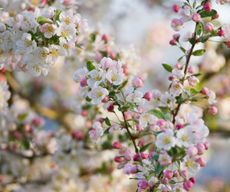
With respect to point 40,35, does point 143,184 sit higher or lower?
lower

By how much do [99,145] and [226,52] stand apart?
1.80 meters

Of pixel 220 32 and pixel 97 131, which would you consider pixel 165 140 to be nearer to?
pixel 97 131

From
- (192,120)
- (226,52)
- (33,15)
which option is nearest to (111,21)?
(226,52)

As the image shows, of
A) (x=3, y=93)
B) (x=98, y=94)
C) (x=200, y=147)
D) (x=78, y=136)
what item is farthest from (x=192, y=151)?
(x=78, y=136)

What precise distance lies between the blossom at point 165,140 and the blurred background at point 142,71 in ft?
3.52

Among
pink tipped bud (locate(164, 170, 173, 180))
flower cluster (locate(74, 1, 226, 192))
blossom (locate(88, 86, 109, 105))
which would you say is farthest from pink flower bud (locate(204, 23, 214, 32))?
pink tipped bud (locate(164, 170, 173, 180))

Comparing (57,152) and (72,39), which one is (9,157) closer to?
(57,152)

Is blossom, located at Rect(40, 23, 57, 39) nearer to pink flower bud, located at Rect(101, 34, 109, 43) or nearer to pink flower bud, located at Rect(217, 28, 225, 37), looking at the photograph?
pink flower bud, located at Rect(217, 28, 225, 37)

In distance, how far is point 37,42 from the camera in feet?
6.63

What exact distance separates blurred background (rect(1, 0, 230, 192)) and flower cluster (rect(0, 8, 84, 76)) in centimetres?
60

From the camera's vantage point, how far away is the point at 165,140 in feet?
5.31

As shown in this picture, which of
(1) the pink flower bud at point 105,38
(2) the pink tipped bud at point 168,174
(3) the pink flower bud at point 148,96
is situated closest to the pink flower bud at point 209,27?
(3) the pink flower bud at point 148,96

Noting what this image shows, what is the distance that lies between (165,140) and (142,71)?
2582 mm

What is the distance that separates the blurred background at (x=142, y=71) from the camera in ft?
11.0
